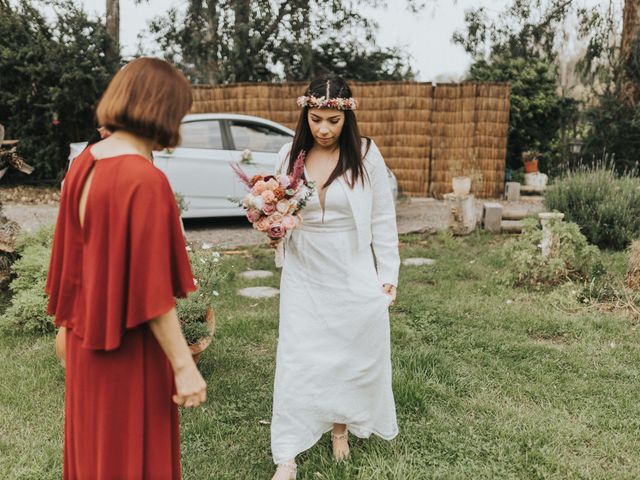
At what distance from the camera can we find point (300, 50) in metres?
15.8

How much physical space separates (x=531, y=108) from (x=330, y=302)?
1238 centimetres

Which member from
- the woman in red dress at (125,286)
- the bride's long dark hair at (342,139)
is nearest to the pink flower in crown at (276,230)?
the bride's long dark hair at (342,139)

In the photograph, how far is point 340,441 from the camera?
10.4ft

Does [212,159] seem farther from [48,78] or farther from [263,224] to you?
[263,224]

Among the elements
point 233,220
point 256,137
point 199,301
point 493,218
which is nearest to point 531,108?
point 493,218

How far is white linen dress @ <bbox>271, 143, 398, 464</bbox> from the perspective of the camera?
2.96 metres

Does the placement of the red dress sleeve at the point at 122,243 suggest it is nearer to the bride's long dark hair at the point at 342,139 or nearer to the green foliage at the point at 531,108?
the bride's long dark hair at the point at 342,139

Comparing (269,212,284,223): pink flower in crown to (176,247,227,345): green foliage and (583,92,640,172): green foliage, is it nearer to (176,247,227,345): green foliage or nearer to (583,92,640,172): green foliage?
(176,247,227,345): green foliage

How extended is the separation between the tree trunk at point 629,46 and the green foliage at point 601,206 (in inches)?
249

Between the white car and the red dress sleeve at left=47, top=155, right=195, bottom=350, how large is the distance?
23.2 ft

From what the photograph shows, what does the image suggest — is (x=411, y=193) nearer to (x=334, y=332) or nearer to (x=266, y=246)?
(x=266, y=246)

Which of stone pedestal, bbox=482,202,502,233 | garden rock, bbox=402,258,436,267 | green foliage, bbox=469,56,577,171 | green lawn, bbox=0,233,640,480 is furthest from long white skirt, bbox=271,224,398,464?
green foliage, bbox=469,56,577,171

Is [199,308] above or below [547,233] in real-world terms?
below

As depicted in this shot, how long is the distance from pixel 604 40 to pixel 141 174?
15250 mm
